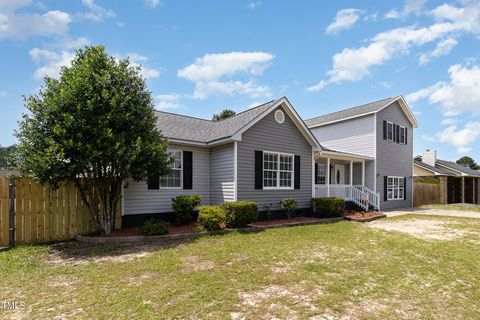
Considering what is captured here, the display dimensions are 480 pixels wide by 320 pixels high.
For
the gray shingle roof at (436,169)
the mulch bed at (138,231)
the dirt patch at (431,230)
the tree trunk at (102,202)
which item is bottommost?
the dirt patch at (431,230)

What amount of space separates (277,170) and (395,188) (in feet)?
40.2

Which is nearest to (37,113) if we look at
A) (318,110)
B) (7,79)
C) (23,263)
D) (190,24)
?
(7,79)

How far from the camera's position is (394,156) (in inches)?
754

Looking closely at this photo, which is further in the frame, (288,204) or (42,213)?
(288,204)

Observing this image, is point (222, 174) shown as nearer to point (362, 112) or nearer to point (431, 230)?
point (431, 230)

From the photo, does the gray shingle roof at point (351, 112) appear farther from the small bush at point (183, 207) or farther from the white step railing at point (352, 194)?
the small bush at point (183, 207)

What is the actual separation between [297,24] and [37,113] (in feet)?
33.9

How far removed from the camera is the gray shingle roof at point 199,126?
1112 cm

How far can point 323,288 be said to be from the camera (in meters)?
4.42

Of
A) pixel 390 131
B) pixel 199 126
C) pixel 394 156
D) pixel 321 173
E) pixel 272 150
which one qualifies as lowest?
pixel 321 173

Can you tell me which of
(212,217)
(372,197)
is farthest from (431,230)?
(212,217)

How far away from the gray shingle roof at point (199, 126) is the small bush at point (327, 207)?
519 centimetres

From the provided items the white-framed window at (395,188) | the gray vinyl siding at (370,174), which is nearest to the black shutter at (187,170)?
the gray vinyl siding at (370,174)

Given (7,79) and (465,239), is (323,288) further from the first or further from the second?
(7,79)
